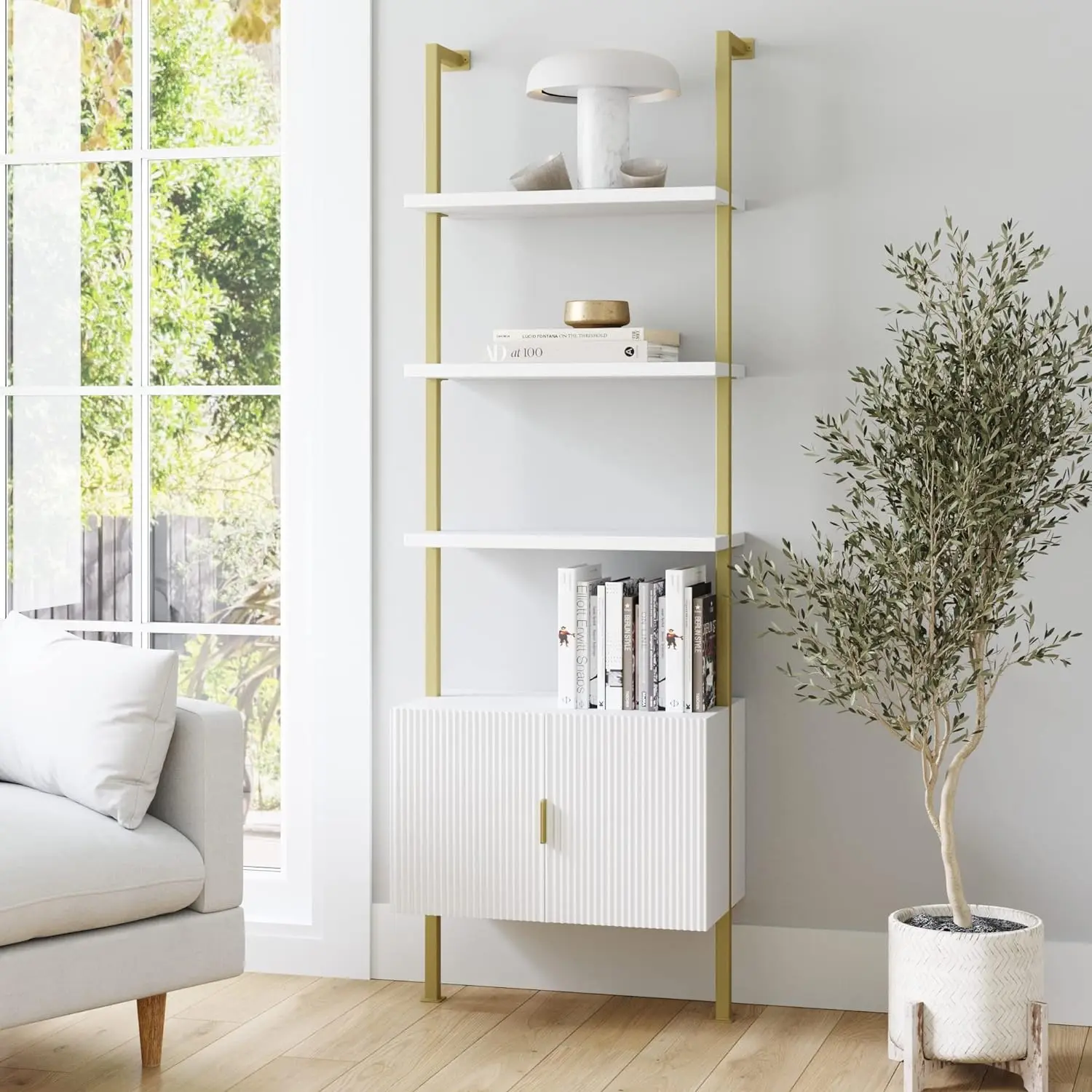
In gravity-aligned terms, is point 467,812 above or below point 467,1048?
above

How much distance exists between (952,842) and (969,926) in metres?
0.16

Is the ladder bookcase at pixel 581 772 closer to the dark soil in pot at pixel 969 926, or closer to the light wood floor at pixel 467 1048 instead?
the light wood floor at pixel 467 1048

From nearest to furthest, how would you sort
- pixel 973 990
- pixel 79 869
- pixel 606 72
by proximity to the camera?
pixel 79 869 < pixel 973 990 < pixel 606 72

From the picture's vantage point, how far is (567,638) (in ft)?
10.8

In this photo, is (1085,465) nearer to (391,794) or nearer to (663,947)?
(663,947)

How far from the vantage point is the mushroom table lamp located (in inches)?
126

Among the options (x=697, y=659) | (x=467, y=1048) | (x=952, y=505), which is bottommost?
(x=467, y=1048)

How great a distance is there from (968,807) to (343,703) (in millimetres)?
1351

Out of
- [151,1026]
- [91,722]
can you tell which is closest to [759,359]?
[91,722]

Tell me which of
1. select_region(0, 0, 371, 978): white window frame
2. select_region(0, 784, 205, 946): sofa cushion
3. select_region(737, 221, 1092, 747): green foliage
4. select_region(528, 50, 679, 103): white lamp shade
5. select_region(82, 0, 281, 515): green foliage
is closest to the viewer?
select_region(0, 784, 205, 946): sofa cushion

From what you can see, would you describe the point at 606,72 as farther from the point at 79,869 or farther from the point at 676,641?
the point at 79,869

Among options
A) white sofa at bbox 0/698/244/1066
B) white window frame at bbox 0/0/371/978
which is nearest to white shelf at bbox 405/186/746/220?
white window frame at bbox 0/0/371/978

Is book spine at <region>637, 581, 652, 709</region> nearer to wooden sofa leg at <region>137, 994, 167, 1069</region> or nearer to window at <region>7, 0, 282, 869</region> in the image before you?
window at <region>7, 0, 282, 869</region>

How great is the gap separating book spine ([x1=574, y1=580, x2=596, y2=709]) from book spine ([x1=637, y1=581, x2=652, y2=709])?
0.10m
